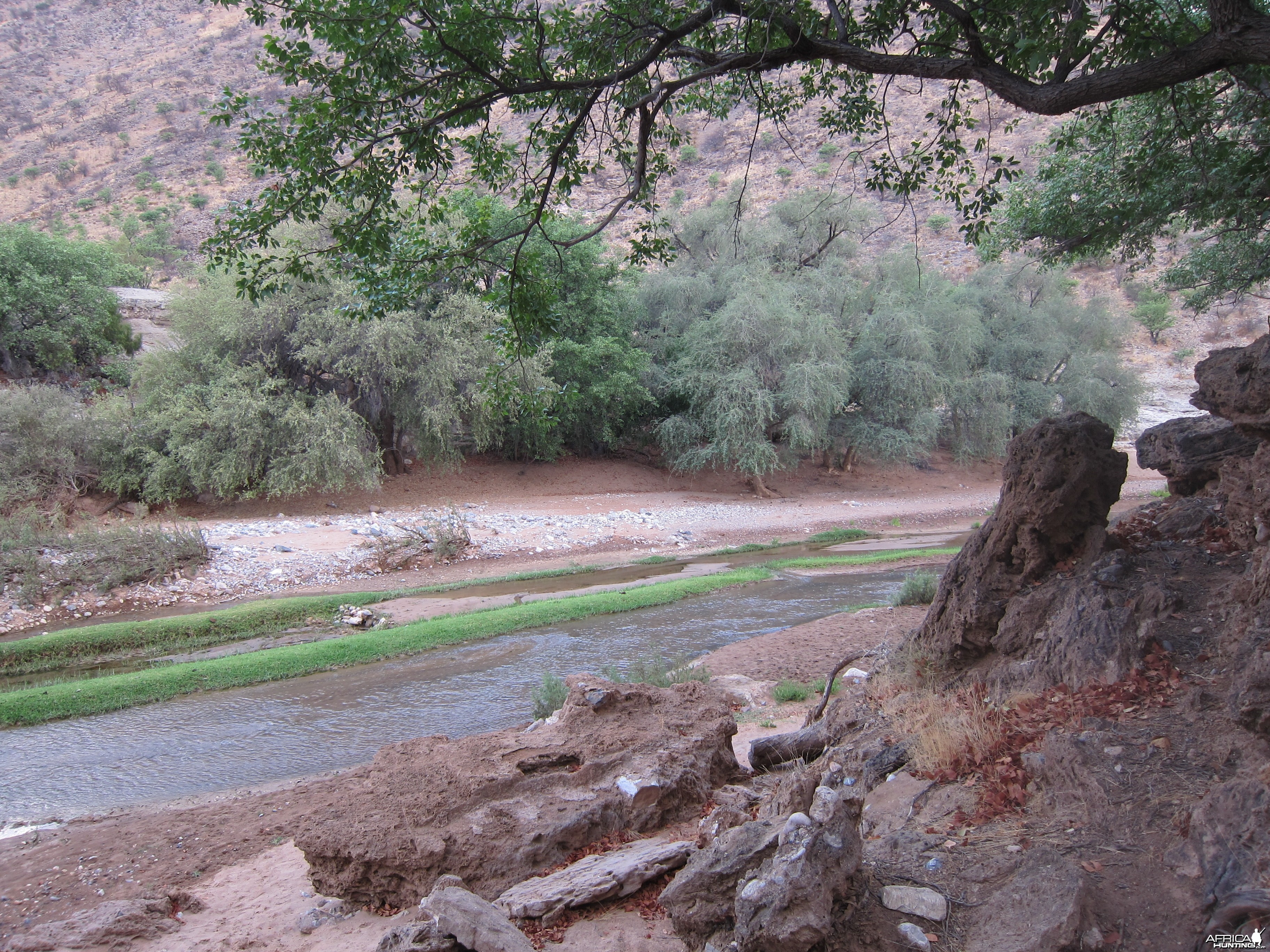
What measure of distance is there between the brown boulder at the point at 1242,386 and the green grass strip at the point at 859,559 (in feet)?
46.0

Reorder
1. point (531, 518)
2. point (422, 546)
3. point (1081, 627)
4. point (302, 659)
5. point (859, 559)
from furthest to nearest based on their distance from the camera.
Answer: point (531, 518)
point (422, 546)
point (859, 559)
point (302, 659)
point (1081, 627)

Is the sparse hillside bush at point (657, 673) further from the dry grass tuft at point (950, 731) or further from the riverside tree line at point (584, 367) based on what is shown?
the riverside tree line at point (584, 367)

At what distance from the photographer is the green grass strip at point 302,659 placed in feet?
34.6

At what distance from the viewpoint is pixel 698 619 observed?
46.0 feet

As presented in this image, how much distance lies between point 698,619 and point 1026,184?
9.12m

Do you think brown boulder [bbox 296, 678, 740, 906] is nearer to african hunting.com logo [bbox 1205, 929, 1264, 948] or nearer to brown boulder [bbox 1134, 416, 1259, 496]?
african hunting.com logo [bbox 1205, 929, 1264, 948]

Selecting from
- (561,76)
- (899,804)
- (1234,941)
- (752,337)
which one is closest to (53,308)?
(752,337)

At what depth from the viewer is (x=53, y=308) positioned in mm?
28250

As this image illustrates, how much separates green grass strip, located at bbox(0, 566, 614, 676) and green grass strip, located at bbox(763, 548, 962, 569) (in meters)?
9.46

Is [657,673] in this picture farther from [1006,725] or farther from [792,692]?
[1006,725]

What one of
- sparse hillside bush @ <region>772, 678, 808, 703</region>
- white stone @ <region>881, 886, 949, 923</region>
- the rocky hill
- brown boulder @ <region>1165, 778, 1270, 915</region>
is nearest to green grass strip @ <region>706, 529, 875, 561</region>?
sparse hillside bush @ <region>772, 678, 808, 703</region>

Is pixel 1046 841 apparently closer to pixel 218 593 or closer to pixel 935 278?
pixel 218 593

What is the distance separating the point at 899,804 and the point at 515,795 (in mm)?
2468

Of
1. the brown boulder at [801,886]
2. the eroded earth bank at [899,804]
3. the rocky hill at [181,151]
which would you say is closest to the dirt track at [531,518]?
the eroded earth bank at [899,804]
